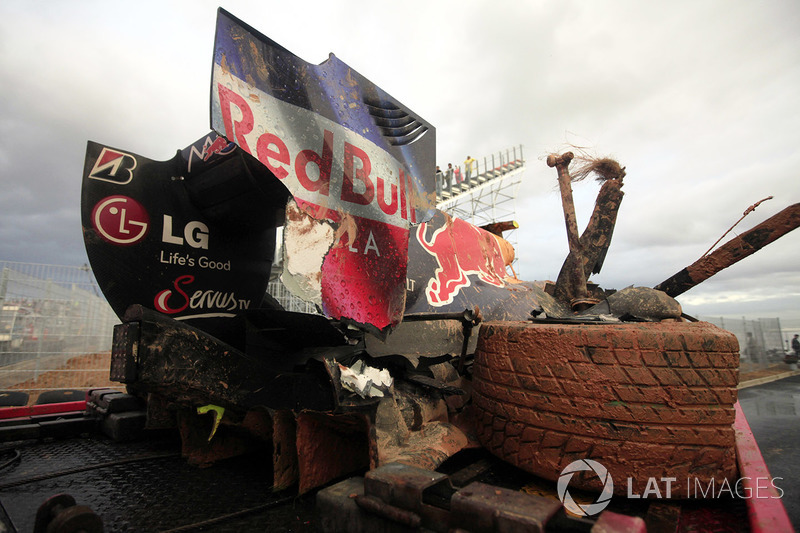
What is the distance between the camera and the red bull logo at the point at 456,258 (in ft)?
9.38

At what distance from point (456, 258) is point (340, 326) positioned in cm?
130

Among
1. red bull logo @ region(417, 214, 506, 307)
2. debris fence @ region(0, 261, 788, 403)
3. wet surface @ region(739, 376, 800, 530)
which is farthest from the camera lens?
debris fence @ region(0, 261, 788, 403)

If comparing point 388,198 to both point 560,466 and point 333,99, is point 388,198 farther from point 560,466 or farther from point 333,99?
point 560,466

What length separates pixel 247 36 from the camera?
5.52 ft

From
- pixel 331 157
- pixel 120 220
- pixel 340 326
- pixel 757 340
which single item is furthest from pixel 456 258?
pixel 757 340

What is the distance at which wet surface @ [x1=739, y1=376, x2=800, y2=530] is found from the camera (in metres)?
2.64

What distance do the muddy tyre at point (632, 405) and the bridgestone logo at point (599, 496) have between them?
18 millimetres

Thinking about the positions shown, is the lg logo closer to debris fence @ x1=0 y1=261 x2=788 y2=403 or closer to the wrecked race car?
the wrecked race car

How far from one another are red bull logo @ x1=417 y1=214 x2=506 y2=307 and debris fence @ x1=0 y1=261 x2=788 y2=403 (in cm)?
431

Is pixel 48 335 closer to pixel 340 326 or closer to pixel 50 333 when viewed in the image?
pixel 50 333

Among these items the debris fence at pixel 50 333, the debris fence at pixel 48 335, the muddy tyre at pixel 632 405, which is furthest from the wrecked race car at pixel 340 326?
the debris fence at pixel 48 335

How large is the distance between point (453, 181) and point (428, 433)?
20.9 metres

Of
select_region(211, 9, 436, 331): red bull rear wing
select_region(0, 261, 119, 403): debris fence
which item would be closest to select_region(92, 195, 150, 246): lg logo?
select_region(211, 9, 436, 331): red bull rear wing

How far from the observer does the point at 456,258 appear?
3.13 metres
